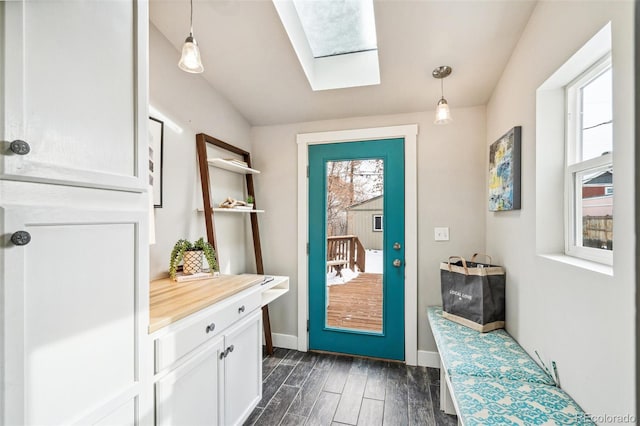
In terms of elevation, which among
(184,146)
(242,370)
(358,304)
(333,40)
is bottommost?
(242,370)

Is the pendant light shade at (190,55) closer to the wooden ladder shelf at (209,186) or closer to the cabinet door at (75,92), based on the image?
the cabinet door at (75,92)

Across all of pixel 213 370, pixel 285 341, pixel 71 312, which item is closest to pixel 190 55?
pixel 71 312

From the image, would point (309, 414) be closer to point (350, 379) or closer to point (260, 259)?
point (350, 379)

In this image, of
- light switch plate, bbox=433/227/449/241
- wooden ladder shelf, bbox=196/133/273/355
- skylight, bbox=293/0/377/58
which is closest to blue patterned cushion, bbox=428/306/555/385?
light switch plate, bbox=433/227/449/241

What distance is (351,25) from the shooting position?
6.66 ft

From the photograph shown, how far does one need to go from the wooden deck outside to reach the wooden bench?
2.65 feet

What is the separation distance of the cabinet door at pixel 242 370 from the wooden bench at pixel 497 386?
116 cm

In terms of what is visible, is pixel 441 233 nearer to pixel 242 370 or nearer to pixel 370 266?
pixel 370 266

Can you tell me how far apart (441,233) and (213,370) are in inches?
79.5

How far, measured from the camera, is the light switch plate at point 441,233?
253 cm

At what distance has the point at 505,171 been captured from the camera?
189 centimetres

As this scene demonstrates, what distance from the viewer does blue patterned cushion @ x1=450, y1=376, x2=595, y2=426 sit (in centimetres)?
113

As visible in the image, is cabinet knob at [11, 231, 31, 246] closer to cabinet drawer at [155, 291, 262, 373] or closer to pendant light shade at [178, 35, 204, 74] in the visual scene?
cabinet drawer at [155, 291, 262, 373]

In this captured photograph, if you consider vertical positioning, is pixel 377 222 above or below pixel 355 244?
above
